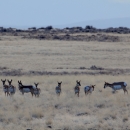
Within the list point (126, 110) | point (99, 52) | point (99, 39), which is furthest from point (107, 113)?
point (99, 39)

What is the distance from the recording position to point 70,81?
28.6 metres

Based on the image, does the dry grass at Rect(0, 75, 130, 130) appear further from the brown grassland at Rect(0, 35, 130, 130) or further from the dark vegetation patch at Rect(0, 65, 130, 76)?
the dark vegetation patch at Rect(0, 65, 130, 76)

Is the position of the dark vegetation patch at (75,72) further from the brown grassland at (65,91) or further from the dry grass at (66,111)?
the dry grass at (66,111)

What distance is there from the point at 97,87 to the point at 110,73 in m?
9.26

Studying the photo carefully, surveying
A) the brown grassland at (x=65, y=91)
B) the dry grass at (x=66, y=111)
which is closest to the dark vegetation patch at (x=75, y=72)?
the brown grassland at (x=65, y=91)

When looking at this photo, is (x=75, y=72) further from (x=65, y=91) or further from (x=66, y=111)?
(x=66, y=111)

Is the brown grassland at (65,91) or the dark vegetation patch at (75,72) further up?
the brown grassland at (65,91)

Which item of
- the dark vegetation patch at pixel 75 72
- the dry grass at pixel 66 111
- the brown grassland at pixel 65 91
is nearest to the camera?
the dry grass at pixel 66 111

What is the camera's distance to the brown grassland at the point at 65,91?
16.9 metres

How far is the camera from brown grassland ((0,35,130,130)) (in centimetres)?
1689

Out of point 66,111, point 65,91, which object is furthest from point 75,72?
point 66,111

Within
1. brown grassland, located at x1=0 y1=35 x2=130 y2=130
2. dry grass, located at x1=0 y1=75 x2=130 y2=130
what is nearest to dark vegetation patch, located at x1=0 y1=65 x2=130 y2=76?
brown grassland, located at x1=0 y1=35 x2=130 y2=130

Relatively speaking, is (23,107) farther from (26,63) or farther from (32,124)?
(26,63)

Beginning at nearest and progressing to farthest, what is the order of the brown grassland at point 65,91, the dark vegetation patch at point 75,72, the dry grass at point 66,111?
the dry grass at point 66,111 < the brown grassland at point 65,91 < the dark vegetation patch at point 75,72
